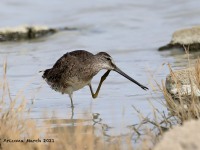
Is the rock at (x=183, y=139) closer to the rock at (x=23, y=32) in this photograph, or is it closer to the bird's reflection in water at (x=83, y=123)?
the bird's reflection in water at (x=83, y=123)

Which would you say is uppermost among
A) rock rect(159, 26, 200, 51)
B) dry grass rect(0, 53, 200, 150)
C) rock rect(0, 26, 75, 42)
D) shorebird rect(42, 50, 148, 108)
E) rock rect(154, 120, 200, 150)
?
rock rect(154, 120, 200, 150)

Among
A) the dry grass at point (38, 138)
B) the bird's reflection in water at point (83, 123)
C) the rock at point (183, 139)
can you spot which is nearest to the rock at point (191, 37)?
the bird's reflection in water at point (83, 123)

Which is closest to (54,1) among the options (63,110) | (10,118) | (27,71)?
(27,71)

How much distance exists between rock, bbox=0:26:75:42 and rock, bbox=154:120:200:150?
13064 millimetres

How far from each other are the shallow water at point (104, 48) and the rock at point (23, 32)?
0.83ft

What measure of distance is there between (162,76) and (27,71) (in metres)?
2.99

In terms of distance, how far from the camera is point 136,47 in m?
16.4

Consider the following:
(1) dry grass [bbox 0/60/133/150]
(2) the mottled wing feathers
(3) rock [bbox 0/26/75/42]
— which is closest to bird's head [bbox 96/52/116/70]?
(2) the mottled wing feathers

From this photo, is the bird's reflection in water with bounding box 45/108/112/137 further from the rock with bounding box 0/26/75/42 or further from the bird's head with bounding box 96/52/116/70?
the rock with bounding box 0/26/75/42

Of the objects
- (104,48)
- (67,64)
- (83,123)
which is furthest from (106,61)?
(104,48)

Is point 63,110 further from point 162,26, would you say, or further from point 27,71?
point 162,26

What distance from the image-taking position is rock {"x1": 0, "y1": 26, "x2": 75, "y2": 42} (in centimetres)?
1797

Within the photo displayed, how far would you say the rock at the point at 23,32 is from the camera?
59.0 ft

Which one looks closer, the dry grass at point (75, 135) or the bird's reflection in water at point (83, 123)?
the dry grass at point (75, 135)
